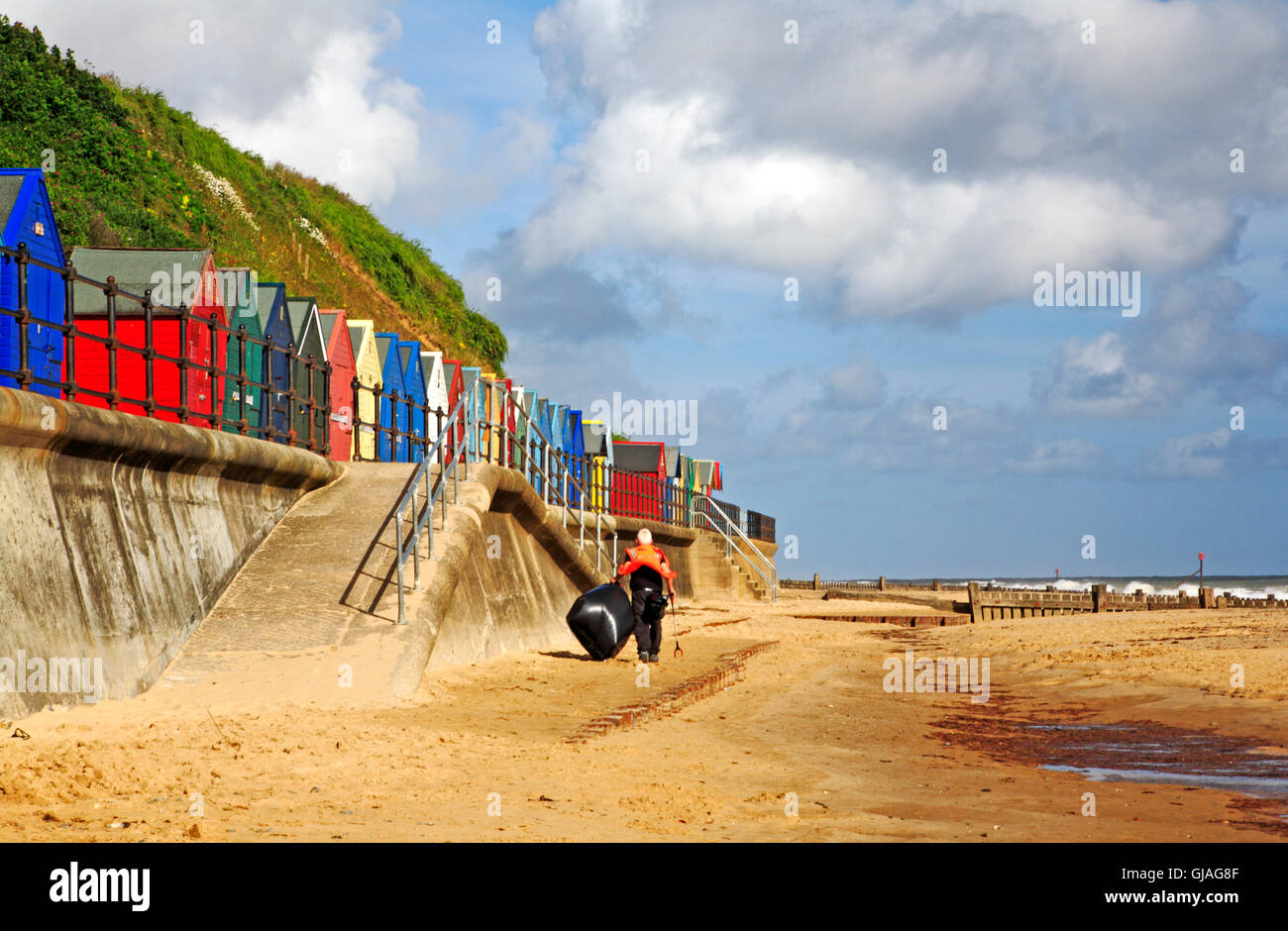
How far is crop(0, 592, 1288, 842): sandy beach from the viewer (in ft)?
19.6

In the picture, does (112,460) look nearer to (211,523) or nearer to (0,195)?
(211,523)

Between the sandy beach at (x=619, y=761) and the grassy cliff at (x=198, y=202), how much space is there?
24916 mm

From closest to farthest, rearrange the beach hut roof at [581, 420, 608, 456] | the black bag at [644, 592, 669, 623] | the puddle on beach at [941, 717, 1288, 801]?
1. the puddle on beach at [941, 717, 1288, 801]
2. the black bag at [644, 592, 669, 623]
3. the beach hut roof at [581, 420, 608, 456]

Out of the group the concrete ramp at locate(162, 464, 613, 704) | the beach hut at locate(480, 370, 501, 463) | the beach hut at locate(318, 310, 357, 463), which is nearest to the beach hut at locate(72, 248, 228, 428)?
the beach hut at locate(318, 310, 357, 463)

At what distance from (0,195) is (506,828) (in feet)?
52.7

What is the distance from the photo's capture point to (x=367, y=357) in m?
30.1

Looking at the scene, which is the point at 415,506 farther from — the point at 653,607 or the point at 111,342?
the point at 111,342

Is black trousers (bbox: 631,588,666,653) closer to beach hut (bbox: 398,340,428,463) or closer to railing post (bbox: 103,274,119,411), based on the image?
railing post (bbox: 103,274,119,411)

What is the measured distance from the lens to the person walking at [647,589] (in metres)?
14.1

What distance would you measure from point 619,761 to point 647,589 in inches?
244

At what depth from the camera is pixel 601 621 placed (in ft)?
47.2

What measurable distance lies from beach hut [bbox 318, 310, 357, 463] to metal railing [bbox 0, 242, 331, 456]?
1237 mm

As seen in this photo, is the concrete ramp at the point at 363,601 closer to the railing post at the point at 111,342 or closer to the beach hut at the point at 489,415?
the beach hut at the point at 489,415

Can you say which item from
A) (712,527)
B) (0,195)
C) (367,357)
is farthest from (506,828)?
(712,527)
